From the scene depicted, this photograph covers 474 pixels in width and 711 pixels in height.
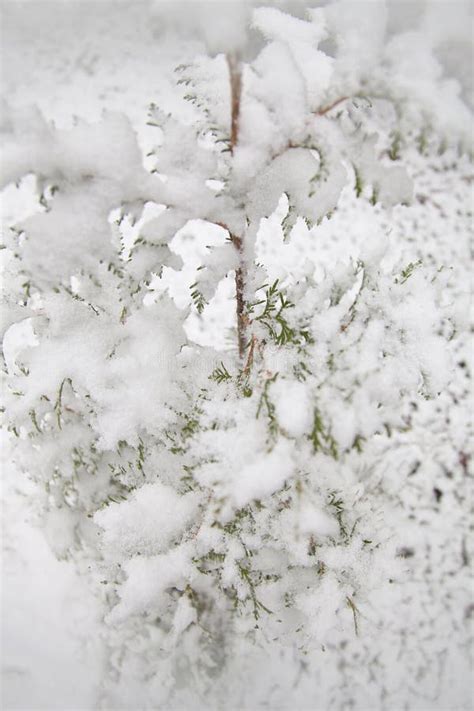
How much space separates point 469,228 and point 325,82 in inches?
177

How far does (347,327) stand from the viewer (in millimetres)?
1628

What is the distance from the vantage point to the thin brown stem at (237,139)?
120 centimetres

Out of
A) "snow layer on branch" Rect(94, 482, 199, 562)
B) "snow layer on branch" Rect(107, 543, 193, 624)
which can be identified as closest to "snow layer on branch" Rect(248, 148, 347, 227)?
"snow layer on branch" Rect(94, 482, 199, 562)

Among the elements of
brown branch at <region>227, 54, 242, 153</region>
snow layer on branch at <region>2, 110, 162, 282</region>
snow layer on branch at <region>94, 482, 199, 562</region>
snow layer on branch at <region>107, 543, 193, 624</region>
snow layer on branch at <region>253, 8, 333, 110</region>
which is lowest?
snow layer on branch at <region>107, 543, 193, 624</region>

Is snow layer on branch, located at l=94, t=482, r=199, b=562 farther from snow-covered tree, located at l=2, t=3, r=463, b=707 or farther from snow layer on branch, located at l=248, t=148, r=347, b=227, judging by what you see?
snow layer on branch, located at l=248, t=148, r=347, b=227

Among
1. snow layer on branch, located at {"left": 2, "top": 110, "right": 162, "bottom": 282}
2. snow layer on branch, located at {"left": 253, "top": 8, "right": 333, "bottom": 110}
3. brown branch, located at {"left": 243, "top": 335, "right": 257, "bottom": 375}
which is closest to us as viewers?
snow layer on branch, located at {"left": 2, "top": 110, "right": 162, "bottom": 282}

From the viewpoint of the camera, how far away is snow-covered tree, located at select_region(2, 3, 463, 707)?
1.25m

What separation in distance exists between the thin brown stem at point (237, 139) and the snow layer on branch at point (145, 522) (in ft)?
2.06

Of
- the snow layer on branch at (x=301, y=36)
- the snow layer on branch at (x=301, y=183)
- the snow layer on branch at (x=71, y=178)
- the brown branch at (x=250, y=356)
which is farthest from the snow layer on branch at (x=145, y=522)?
the snow layer on branch at (x=301, y=36)

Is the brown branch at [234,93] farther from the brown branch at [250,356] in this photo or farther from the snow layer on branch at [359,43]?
the brown branch at [250,356]

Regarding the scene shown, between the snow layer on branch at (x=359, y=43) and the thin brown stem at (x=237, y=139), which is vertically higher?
the snow layer on branch at (x=359, y=43)

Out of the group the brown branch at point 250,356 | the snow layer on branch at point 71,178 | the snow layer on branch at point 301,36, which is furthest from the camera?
the brown branch at point 250,356

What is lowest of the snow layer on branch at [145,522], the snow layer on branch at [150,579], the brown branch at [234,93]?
the snow layer on branch at [150,579]

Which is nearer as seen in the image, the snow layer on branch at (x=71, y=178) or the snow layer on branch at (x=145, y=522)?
the snow layer on branch at (x=71, y=178)
